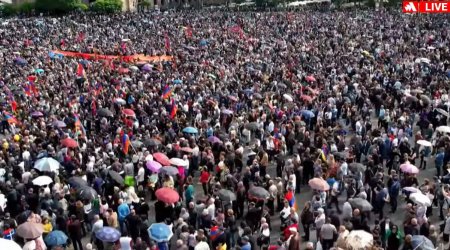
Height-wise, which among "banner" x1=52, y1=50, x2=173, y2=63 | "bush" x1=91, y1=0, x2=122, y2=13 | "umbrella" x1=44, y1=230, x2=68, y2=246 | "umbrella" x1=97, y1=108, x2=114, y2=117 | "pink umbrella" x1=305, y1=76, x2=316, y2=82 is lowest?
"umbrella" x1=44, y1=230, x2=68, y2=246

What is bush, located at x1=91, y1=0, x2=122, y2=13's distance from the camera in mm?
61219

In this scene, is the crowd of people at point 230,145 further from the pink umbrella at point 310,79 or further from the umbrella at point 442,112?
the umbrella at point 442,112

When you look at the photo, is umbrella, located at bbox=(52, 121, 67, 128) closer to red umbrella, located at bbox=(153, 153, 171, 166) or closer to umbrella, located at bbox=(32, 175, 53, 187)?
red umbrella, located at bbox=(153, 153, 171, 166)

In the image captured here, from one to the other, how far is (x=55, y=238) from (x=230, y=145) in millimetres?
6619

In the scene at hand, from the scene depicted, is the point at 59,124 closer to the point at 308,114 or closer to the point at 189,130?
the point at 189,130

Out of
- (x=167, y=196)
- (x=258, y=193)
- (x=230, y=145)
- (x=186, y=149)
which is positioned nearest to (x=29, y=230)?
(x=167, y=196)

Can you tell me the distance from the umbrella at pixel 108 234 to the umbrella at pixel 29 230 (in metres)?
1.12

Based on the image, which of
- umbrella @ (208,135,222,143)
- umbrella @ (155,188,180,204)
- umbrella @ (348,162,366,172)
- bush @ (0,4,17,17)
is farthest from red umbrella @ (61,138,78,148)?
bush @ (0,4,17,17)

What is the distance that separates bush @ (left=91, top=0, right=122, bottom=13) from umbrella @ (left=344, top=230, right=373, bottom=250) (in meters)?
55.1

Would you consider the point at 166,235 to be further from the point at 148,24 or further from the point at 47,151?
the point at 148,24

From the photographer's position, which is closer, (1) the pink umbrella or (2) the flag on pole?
(2) the flag on pole

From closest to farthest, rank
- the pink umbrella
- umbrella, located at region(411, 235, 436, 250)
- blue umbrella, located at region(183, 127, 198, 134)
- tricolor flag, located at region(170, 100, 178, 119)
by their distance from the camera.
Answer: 1. umbrella, located at region(411, 235, 436, 250)
2. blue umbrella, located at region(183, 127, 198, 134)
3. tricolor flag, located at region(170, 100, 178, 119)
4. the pink umbrella

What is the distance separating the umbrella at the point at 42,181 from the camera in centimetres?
1348

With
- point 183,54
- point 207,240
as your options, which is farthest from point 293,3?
point 207,240
